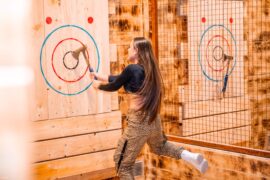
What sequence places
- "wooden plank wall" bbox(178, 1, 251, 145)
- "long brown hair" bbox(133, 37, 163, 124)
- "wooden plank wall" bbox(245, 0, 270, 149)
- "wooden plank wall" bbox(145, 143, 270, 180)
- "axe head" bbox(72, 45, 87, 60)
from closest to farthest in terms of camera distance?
"long brown hair" bbox(133, 37, 163, 124) < "wooden plank wall" bbox(145, 143, 270, 180) < "axe head" bbox(72, 45, 87, 60) < "wooden plank wall" bbox(178, 1, 251, 145) < "wooden plank wall" bbox(245, 0, 270, 149)

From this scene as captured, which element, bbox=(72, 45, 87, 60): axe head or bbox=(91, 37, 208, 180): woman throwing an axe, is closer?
bbox=(91, 37, 208, 180): woman throwing an axe

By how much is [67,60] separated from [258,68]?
238 centimetres

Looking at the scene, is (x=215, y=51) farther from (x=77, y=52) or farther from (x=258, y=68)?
(x=77, y=52)

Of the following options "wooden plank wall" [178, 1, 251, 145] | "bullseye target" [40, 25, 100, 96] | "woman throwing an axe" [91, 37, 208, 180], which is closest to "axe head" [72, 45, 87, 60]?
"bullseye target" [40, 25, 100, 96]

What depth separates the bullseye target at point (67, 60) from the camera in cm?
359

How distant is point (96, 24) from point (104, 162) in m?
1.31

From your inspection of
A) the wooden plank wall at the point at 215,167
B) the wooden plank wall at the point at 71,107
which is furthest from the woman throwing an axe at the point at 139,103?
the wooden plank wall at the point at 71,107

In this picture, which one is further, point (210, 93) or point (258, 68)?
point (258, 68)

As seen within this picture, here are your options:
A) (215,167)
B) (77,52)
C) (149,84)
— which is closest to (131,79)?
(149,84)

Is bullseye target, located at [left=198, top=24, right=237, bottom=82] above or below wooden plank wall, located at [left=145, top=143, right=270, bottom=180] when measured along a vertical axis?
above

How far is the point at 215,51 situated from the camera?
4422mm

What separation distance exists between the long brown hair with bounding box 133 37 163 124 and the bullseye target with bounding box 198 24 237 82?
1.08 m

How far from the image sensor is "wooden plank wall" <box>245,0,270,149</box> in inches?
187

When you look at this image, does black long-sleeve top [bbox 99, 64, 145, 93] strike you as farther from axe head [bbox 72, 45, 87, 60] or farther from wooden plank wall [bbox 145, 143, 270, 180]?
wooden plank wall [bbox 145, 143, 270, 180]
